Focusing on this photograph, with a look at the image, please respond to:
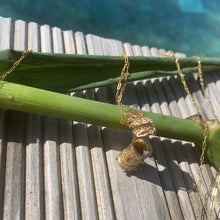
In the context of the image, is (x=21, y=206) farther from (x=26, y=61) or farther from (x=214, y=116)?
(x=214, y=116)

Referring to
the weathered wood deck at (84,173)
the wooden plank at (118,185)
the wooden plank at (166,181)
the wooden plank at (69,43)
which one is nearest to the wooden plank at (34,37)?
the weathered wood deck at (84,173)

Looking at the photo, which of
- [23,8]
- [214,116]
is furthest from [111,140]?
[23,8]

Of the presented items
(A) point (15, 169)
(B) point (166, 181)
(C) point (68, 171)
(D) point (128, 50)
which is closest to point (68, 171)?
(C) point (68, 171)

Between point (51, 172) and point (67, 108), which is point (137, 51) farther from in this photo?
point (51, 172)

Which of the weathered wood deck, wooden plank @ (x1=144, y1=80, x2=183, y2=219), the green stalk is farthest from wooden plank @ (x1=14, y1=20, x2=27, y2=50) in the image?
wooden plank @ (x1=144, y1=80, x2=183, y2=219)

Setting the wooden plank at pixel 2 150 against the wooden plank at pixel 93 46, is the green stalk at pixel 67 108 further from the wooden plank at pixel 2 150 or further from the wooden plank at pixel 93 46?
the wooden plank at pixel 93 46
